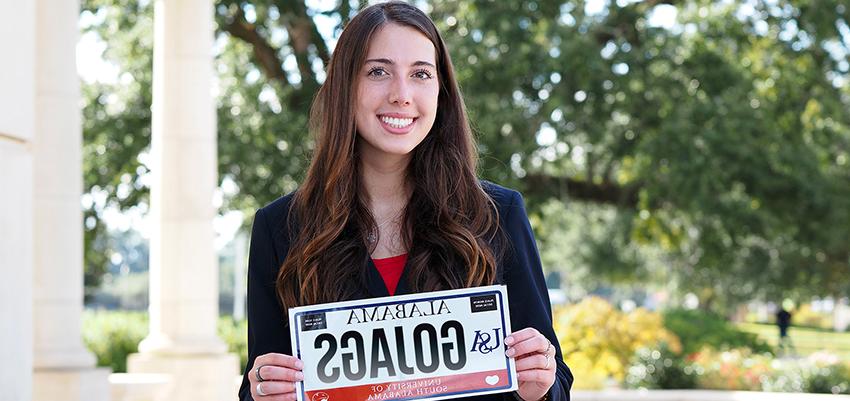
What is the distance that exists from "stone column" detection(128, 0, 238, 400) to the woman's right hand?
11744 mm

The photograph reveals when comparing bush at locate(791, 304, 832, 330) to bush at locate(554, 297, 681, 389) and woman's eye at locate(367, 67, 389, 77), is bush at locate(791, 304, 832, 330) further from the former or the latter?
woman's eye at locate(367, 67, 389, 77)

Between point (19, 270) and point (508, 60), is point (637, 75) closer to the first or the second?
point (508, 60)

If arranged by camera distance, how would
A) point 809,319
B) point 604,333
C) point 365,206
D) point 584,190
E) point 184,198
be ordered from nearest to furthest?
point 365,206 < point 184,198 < point 604,333 < point 584,190 < point 809,319

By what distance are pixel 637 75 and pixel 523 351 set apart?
16.4 metres

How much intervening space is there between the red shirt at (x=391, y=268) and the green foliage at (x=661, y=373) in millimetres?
14828

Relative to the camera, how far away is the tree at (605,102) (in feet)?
61.3

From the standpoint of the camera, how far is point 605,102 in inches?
760

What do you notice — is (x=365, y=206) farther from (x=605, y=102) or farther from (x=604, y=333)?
(x=604, y=333)

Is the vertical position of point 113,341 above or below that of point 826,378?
above

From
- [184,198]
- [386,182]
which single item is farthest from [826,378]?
[386,182]

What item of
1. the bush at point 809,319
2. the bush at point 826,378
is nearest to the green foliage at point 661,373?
the bush at point 826,378

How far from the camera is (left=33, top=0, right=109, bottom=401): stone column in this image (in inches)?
511

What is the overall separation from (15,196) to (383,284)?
162 cm

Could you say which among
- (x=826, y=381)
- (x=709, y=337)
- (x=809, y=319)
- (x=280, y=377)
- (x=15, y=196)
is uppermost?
(x=15, y=196)
